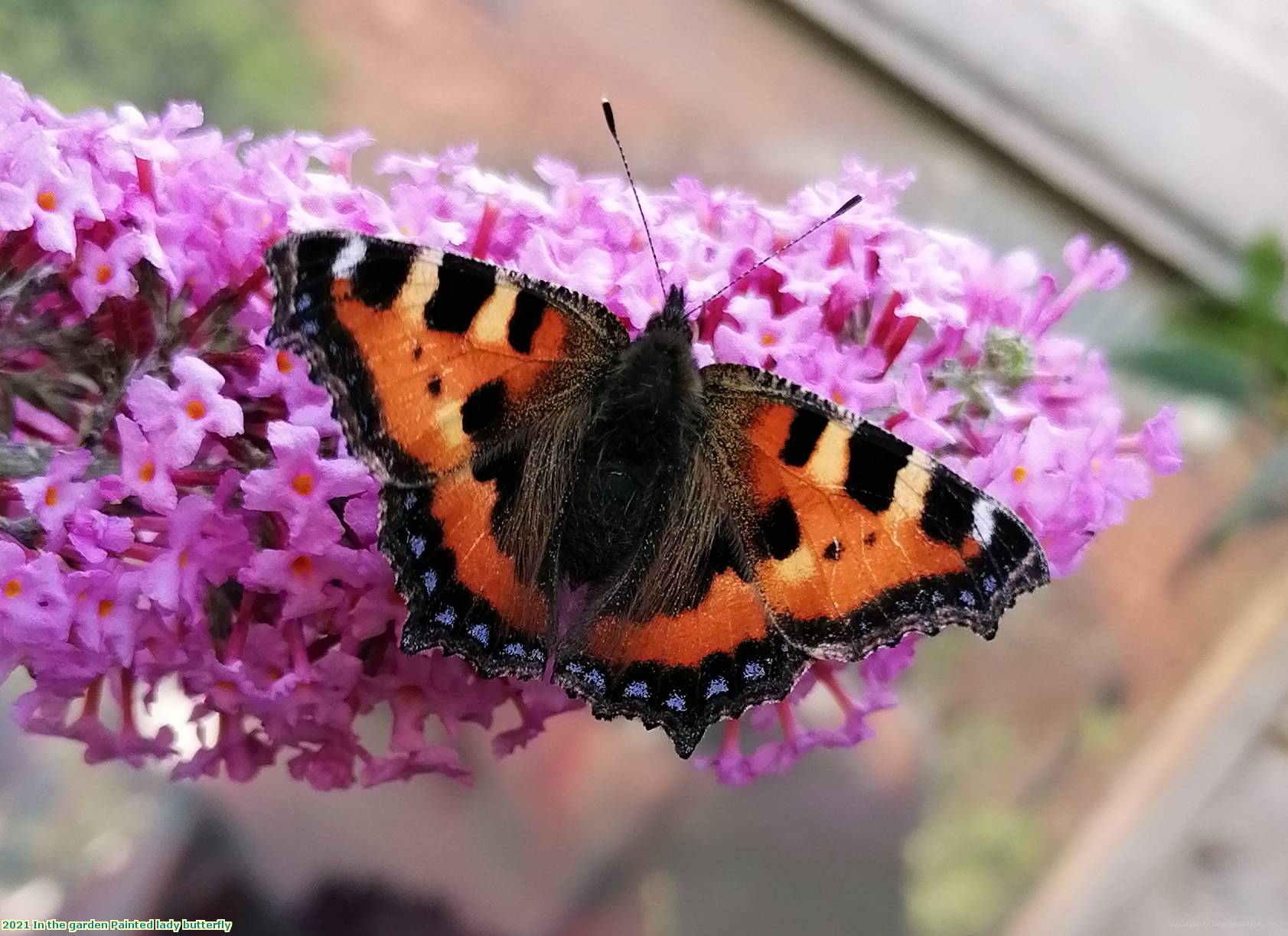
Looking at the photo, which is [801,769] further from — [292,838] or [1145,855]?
[292,838]

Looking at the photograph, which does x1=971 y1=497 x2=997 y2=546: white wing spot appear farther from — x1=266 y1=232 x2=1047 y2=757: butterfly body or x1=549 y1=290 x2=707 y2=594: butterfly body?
x1=549 y1=290 x2=707 y2=594: butterfly body

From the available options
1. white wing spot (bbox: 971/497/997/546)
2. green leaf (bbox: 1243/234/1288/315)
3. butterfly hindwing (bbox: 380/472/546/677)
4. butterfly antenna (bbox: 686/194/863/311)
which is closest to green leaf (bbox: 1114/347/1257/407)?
green leaf (bbox: 1243/234/1288/315)

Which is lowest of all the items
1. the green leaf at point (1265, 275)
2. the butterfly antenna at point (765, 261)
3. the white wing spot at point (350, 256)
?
the white wing spot at point (350, 256)

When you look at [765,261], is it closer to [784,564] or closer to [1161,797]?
[784,564]

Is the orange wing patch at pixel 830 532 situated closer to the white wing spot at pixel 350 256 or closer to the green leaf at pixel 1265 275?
the white wing spot at pixel 350 256

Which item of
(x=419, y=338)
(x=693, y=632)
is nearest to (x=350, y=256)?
(x=419, y=338)

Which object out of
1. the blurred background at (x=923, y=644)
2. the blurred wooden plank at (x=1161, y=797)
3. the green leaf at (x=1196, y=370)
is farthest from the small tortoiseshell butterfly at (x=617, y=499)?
the blurred wooden plank at (x=1161, y=797)
